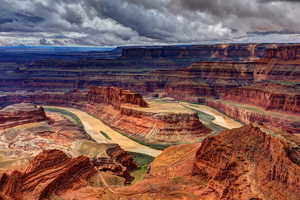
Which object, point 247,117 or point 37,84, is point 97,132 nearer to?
point 247,117

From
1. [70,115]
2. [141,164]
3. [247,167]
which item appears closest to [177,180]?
[247,167]

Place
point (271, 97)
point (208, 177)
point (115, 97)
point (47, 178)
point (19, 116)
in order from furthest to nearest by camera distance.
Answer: point (271, 97)
point (115, 97)
point (19, 116)
point (208, 177)
point (47, 178)

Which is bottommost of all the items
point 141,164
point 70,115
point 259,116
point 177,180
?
point 141,164

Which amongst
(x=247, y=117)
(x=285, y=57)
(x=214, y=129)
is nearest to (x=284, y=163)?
(x=214, y=129)

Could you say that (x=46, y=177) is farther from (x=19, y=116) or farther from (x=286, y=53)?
(x=286, y=53)

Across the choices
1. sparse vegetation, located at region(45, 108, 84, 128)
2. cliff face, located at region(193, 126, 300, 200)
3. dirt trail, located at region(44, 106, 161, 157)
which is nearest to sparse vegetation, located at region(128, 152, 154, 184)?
dirt trail, located at region(44, 106, 161, 157)

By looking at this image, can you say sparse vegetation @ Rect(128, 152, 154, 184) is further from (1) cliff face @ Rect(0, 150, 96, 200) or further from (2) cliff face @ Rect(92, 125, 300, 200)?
(1) cliff face @ Rect(0, 150, 96, 200)

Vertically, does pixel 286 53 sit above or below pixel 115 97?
above

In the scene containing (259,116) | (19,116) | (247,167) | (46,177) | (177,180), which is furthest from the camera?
(259,116)
